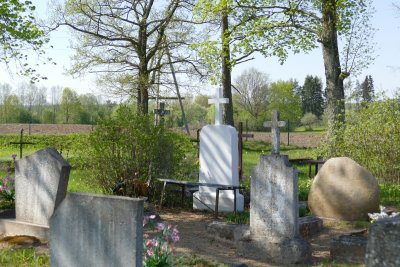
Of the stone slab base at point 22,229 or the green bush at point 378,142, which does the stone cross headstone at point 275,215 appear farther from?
the green bush at point 378,142

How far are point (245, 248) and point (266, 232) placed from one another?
41 centimetres

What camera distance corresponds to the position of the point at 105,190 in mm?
12719

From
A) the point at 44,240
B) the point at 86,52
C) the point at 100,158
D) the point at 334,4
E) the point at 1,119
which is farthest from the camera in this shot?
the point at 1,119

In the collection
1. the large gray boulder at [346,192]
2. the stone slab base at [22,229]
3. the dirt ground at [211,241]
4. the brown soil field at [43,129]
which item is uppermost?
the brown soil field at [43,129]

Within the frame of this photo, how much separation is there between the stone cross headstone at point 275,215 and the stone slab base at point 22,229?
307 cm

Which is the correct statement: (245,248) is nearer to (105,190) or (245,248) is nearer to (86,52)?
(105,190)

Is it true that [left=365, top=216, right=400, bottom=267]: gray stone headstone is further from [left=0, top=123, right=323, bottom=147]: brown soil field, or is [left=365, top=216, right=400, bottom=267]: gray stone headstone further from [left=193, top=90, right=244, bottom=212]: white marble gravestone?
[left=0, top=123, right=323, bottom=147]: brown soil field

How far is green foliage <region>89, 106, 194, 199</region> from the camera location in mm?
12672

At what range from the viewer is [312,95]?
7888 cm

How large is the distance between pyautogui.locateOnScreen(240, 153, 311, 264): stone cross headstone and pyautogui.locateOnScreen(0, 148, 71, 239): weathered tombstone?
2944mm

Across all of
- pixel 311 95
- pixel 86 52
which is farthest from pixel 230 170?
pixel 311 95

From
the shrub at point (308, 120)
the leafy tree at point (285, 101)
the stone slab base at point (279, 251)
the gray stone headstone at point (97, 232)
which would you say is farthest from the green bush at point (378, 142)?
the shrub at point (308, 120)

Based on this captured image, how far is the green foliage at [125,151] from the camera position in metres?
12.7

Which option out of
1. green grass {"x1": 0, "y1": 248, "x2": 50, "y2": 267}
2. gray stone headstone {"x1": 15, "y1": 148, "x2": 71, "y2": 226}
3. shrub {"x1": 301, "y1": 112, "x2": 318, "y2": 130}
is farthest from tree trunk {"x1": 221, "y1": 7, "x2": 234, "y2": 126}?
shrub {"x1": 301, "y1": 112, "x2": 318, "y2": 130}
